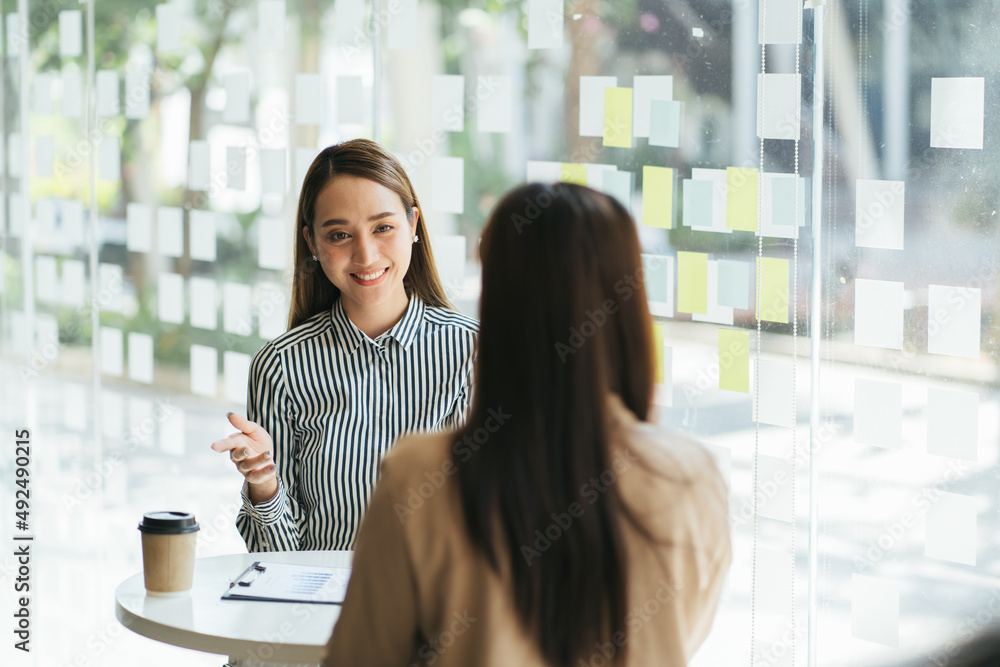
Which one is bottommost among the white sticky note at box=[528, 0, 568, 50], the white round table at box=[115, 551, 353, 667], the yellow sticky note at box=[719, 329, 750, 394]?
the white round table at box=[115, 551, 353, 667]

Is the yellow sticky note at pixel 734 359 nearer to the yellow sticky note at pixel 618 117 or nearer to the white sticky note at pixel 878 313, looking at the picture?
the white sticky note at pixel 878 313

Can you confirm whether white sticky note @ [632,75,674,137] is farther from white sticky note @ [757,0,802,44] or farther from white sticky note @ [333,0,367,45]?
white sticky note @ [333,0,367,45]

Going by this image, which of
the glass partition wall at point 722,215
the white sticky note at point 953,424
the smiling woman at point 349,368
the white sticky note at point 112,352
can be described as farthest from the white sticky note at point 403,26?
the white sticky note at point 953,424

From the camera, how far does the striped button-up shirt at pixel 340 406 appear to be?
1946 mm

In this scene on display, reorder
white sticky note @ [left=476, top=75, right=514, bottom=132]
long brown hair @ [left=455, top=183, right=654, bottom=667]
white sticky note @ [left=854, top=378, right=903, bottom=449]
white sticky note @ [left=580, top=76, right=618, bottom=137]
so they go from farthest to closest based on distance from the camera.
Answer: white sticky note @ [left=476, top=75, right=514, bottom=132] < white sticky note @ [left=580, top=76, right=618, bottom=137] < white sticky note @ [left=854, top=378, right=903, bottom=449] < long brown hair @ [left=455, top=183, right=654, bottom=667]

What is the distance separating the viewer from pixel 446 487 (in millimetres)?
967

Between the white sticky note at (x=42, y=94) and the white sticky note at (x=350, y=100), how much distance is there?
145cm

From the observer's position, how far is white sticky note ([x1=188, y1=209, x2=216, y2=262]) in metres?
3.49

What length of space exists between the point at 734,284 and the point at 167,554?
143 cm

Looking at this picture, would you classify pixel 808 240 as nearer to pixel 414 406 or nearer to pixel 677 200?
pixel 677 200

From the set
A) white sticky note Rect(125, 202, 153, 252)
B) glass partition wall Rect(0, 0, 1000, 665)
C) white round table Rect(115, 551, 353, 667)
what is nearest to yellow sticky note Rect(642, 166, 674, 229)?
glass partition wall Rect(0, 0, 1000, 665)

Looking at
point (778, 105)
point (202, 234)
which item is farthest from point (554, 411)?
point (202, 234)

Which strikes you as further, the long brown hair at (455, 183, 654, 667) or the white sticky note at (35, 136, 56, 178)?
the white sticky note at (35, 136, 56, 178)

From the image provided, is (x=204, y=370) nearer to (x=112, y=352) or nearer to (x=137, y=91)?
(x=112, y=352)
